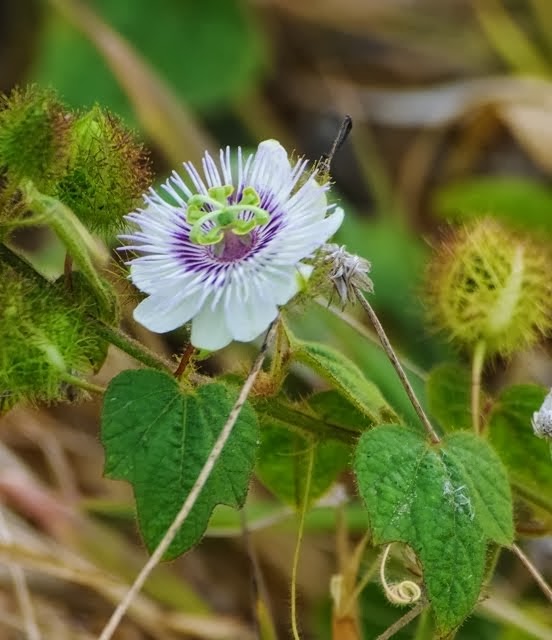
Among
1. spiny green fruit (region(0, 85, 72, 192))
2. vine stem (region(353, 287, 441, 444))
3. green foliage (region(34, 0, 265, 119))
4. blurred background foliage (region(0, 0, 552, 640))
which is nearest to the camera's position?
spiny green fruit (region(0, 85, 72, 192))

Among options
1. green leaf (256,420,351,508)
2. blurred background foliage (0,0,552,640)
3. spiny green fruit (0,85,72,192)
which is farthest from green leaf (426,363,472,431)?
spiny green fruit (0,85,72,192)

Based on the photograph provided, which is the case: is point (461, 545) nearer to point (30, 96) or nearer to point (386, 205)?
point (30, 96)

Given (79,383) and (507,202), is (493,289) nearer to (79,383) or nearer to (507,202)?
(79,383)

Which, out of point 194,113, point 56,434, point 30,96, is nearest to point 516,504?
point 30,96

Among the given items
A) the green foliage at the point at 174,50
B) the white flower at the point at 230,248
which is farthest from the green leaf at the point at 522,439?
the green foliage at the point at 174,50

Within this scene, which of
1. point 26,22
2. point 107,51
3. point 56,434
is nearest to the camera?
point 56,434

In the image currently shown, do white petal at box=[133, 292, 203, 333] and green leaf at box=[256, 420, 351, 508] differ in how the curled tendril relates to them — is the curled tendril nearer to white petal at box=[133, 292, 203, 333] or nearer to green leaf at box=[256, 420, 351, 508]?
green leaf at box=[256, 420, 351, 508]

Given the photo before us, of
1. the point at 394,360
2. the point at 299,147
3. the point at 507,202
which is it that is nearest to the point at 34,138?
the point at 394,360

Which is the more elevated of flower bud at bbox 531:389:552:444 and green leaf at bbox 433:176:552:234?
green leaf at bbox 433:176:552:234
